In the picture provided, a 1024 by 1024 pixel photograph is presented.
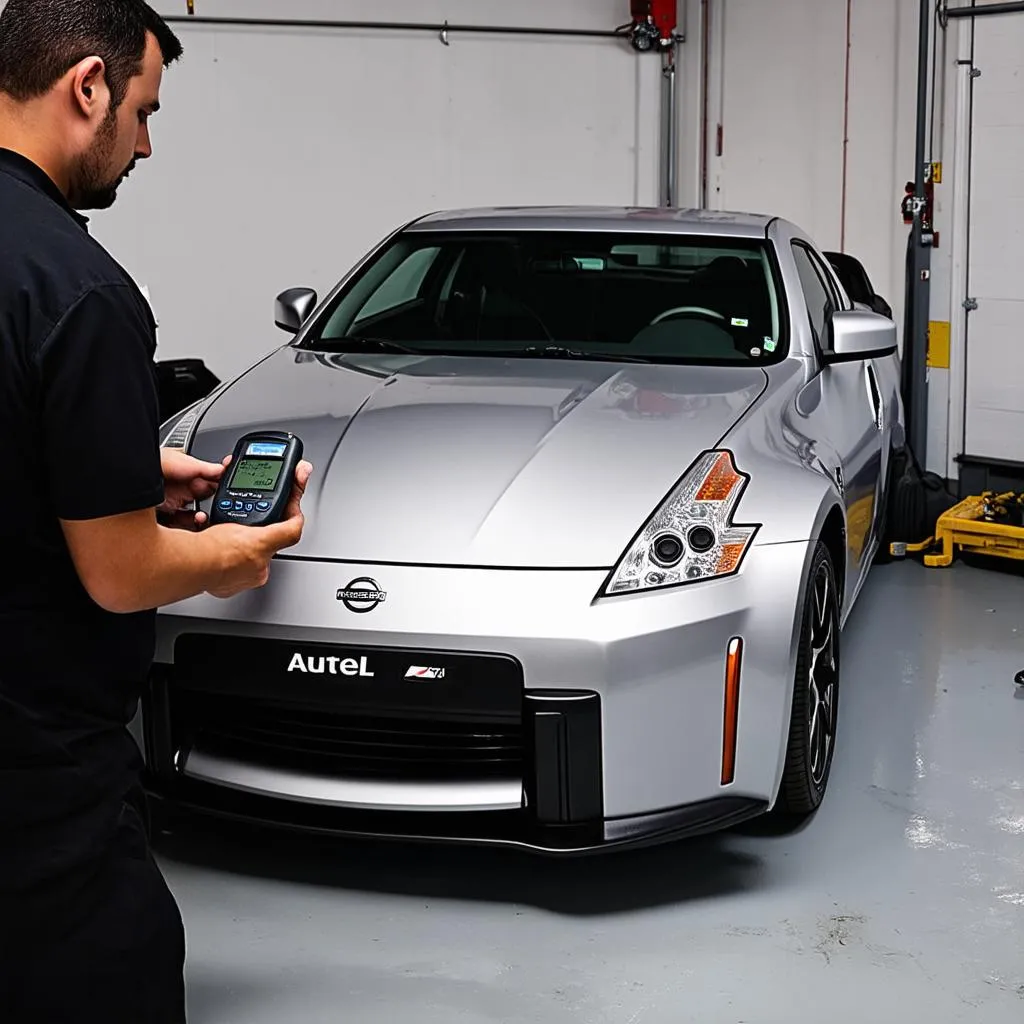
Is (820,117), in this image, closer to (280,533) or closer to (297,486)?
(297,486)

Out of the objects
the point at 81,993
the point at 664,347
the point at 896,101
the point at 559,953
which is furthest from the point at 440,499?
the point at 896,101

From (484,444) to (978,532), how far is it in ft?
9.55

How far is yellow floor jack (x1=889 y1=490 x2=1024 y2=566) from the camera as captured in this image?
535 centimetres

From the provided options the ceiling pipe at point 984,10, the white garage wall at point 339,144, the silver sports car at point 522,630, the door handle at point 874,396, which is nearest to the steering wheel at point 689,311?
the silver sports car at point 522,630

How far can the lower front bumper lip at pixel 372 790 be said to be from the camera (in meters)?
2.71

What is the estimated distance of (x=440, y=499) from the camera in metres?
2.92

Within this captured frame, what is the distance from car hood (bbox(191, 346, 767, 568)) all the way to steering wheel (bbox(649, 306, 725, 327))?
28 cm

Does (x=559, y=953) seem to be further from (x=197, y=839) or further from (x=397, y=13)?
(x=397, y=13)

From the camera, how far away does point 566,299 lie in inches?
159

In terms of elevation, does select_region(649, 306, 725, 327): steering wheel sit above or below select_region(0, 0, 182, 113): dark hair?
below

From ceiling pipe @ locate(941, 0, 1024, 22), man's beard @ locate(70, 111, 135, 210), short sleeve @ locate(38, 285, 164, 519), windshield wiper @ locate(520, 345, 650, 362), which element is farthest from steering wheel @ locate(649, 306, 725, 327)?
ceiling pipe @ locate(941, 0, 1024, 22)

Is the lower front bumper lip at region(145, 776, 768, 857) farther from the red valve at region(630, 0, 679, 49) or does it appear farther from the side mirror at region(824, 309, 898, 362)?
the red valve at region(630, 0, 679, 49)

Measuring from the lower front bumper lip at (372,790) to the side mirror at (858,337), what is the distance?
1.65 meters

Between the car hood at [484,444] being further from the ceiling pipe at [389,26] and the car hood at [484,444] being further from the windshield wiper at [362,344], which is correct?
the ceiling pipe at [389,26]
